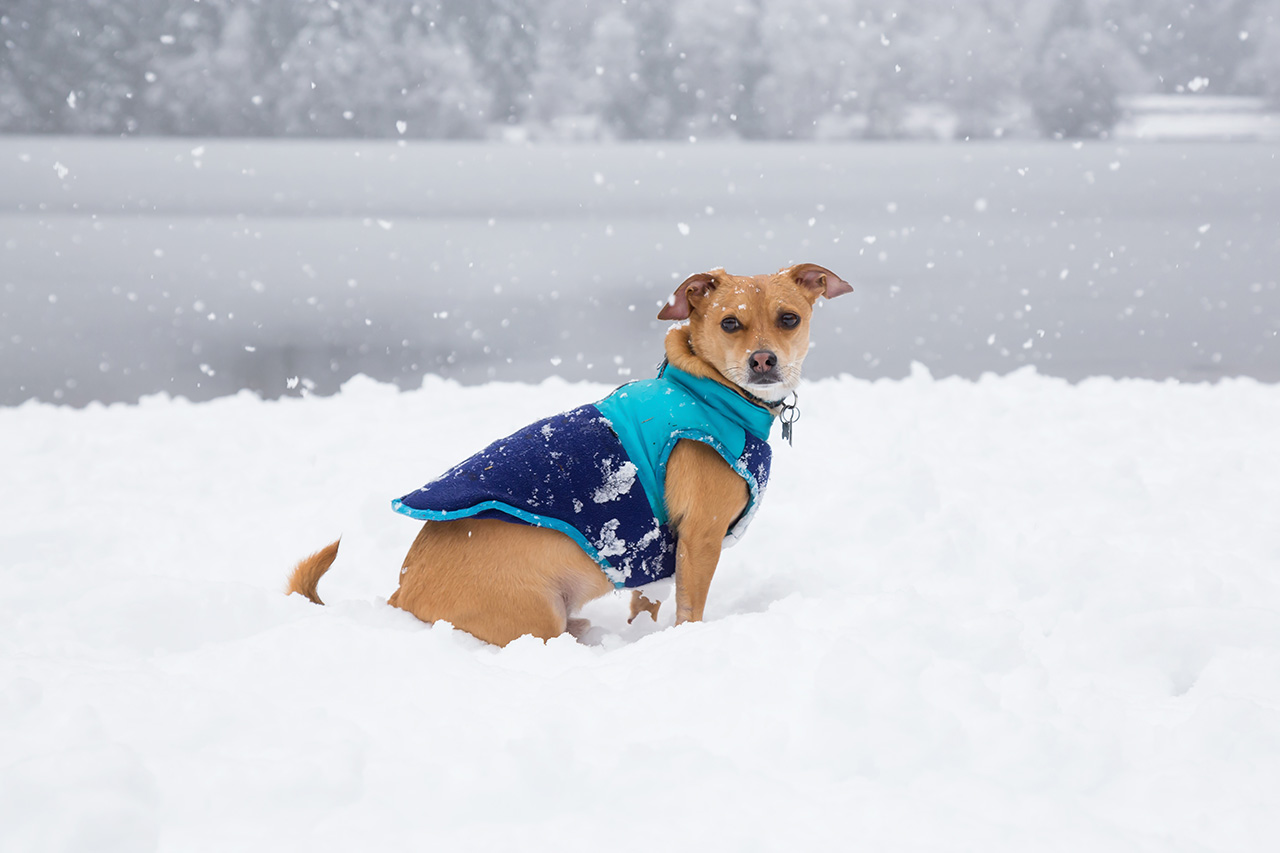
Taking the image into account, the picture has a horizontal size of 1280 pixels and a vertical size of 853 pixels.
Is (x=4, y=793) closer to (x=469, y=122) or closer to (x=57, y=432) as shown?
(x=57, y=432)

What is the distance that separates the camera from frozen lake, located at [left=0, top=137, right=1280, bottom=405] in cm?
1370

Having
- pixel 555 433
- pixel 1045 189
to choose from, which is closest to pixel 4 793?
pixel 555 433

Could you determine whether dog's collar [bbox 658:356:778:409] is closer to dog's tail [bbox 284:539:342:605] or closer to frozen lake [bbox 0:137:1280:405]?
dog's tail [bbox 284:539:342:605]

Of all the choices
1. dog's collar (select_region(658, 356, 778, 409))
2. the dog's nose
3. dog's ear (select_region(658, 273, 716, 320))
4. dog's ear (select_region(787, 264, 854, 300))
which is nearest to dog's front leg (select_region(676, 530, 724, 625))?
dog's collar (select_region(658, 356, 778, 409))

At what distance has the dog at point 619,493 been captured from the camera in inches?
132

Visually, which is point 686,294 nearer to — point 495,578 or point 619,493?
point 619,493

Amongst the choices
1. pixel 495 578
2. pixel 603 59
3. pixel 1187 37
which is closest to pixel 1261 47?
pixel 1187 37

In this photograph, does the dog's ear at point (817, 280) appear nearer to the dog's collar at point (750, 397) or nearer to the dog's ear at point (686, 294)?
the dog's ear at point (686, 294)

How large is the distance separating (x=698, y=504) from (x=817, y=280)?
130 centimetres

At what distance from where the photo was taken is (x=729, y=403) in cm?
358

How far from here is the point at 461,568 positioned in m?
3.37

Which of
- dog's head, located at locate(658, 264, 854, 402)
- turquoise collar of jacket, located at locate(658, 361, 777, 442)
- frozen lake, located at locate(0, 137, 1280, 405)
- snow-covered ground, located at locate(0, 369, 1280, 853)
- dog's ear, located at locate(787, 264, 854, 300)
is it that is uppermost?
frozen lake, located at locate(0, 137, 1280, 405)

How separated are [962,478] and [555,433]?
3.31 meters

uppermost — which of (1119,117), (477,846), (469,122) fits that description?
(469,122)
